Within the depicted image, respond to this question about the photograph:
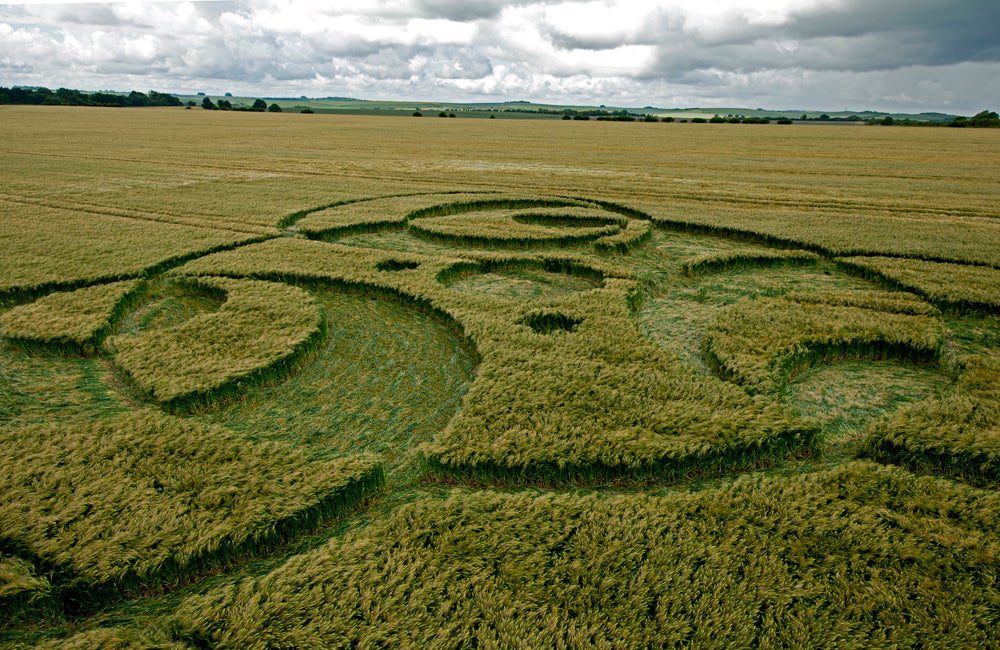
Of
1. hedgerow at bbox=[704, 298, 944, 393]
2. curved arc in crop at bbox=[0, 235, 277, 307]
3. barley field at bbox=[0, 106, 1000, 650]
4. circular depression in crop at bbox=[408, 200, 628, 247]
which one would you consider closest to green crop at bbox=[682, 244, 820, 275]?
barley field at bbox=[0, 106, 1000, 650]

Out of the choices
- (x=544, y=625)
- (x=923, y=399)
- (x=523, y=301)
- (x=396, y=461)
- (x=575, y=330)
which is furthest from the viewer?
(x=523, y=301)

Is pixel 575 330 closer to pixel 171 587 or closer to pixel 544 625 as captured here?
pixel 544 625

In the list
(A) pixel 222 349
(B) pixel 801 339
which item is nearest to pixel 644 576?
(B) pixel 801 339

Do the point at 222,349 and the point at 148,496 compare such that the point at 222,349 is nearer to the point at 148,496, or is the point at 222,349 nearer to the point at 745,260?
the point at 148,496

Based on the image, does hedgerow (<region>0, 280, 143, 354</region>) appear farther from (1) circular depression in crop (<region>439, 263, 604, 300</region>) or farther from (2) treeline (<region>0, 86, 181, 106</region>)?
(2) treeline (<region>0, 86, 181, 106</region>)

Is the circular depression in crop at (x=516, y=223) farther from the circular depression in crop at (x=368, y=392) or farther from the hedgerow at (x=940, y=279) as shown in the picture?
the hedgerow at (x=940, y=279)

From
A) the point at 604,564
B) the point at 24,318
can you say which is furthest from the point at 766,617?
the point at 24,318

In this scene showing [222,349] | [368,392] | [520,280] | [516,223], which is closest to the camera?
[368,392]
